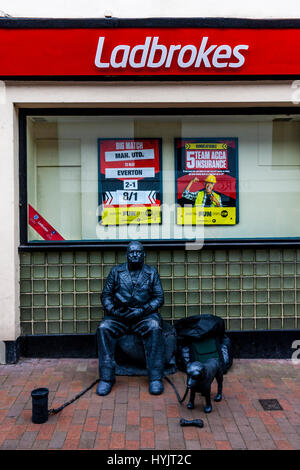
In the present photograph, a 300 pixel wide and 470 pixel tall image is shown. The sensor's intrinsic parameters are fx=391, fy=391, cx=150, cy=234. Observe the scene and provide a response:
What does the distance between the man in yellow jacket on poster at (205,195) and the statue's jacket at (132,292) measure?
1467 millimetres

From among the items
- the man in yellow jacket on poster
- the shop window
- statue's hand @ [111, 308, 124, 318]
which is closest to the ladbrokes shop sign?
the shop window

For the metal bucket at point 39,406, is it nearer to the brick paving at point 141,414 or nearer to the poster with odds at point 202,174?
the brick paving at point 141,414

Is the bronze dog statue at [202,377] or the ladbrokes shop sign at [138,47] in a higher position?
the ladbrokes shop sign at [138,47]

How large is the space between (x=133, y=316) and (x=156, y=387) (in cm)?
82

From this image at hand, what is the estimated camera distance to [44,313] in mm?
5367

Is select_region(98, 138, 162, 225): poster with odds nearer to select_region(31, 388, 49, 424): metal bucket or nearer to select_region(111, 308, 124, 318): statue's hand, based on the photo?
select_region(111, 308, 124, 318): statue's hand

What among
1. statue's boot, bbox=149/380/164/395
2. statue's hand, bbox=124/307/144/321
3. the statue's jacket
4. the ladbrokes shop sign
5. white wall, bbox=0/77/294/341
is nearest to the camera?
statue's boot, bbox=149/380/164/395

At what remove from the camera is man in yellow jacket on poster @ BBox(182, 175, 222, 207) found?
5734mm

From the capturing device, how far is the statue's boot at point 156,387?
4258mm

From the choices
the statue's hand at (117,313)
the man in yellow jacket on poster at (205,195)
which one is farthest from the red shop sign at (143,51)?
the statue's hand at (117,313)

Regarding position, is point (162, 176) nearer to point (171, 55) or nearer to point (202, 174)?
point (202, 174)

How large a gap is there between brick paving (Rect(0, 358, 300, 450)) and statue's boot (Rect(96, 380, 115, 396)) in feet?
0.20
